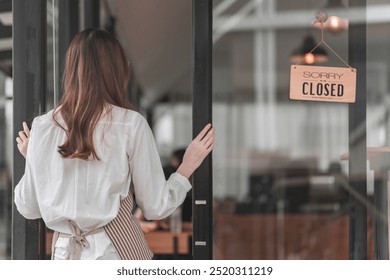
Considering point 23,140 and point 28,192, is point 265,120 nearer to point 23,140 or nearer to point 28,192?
point 23,140

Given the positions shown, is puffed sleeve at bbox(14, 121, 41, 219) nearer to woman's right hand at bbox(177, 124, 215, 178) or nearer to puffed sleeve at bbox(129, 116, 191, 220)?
puffed sleeve at bbox(129, 116, 191, 220)

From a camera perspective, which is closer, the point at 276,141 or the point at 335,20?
the point at 335,20

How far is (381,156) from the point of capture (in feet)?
11.5

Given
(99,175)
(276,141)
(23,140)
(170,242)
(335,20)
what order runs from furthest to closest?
(276,141) → (170,242) → (335,20) → (23,140) → (99,175)

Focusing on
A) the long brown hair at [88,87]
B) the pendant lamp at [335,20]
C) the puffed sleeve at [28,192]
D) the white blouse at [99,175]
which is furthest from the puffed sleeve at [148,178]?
the pendant lamp at [335,20]

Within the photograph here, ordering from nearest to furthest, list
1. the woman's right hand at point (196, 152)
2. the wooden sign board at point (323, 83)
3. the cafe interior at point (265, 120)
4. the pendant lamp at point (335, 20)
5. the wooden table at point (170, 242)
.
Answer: the woman's right hand at point (196, 152) < the wooden sign board at point (323, 83) < the cafe interior at point (265, 120) < the pendant lamp at point (335, 20) < the wooden table at point (170, 242)

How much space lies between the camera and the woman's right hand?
261 cm

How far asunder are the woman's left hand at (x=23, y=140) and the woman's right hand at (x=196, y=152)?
0.59m

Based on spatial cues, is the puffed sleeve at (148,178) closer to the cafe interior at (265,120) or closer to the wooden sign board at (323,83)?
the cafe interior at (265,120)

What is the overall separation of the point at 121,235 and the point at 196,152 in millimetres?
417

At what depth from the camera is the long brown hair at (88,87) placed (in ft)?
7.87

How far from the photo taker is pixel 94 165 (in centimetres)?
242

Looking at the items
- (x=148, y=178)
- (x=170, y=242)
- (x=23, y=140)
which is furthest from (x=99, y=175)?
(x=170, y=242)
